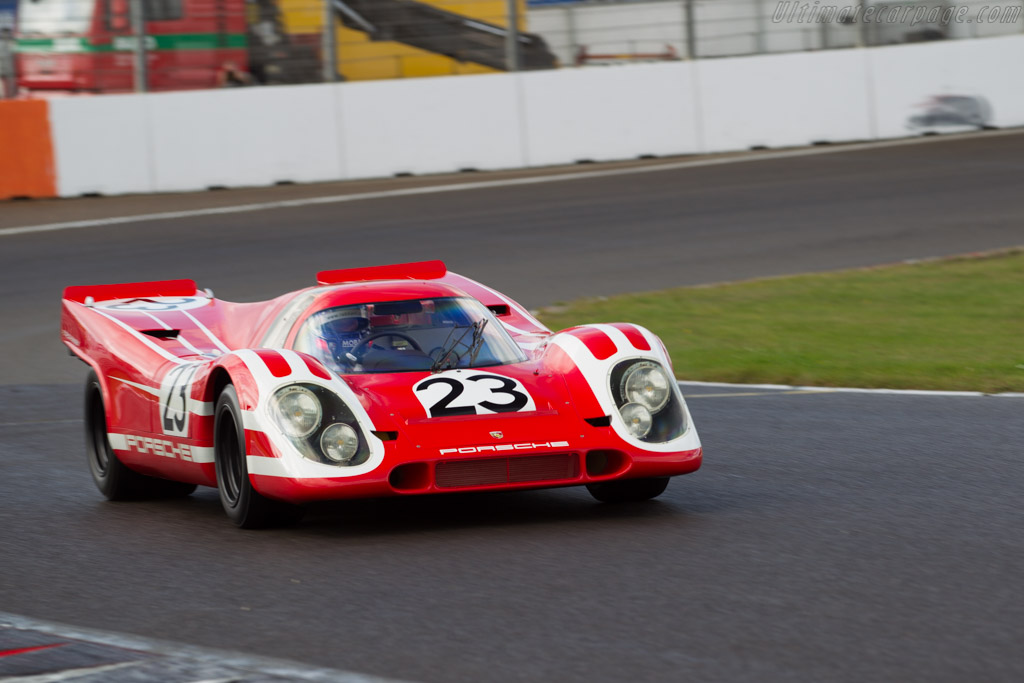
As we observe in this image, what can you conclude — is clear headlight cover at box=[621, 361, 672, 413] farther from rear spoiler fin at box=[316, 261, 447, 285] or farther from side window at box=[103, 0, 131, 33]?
side window at box=[103, 0, 131, 33]

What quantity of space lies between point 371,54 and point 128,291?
13002mm

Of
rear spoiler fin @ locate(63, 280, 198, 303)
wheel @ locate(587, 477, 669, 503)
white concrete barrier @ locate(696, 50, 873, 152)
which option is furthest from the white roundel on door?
white concrete barrier @ locate(696, 50, 873, 152)

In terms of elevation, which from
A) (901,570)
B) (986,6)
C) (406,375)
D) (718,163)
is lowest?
(901,570)

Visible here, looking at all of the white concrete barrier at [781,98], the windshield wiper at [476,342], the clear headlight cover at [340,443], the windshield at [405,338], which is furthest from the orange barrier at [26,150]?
the clear headlight cover at [340,443]

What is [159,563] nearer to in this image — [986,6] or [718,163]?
[718,163]

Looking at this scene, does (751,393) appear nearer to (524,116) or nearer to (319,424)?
(319,424)

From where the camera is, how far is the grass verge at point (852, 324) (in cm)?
1015

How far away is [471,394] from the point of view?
5953 mm

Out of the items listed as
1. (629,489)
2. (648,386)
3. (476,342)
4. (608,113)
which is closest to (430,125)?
(608,113)

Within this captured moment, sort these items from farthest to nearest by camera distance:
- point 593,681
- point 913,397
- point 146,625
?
point 913,397, point 146,625, point 593,681

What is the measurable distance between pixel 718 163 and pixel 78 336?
13.6m

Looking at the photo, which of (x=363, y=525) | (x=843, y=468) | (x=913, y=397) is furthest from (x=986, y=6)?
(x=363, y=525)

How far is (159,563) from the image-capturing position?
5.62 m

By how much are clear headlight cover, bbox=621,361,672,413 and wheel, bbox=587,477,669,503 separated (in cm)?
33
